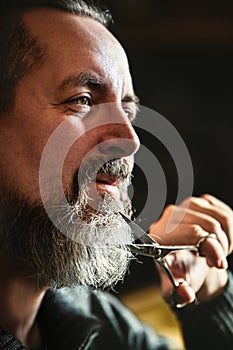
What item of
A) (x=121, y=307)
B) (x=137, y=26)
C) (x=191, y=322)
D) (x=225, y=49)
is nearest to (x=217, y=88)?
(x=225, y=49)

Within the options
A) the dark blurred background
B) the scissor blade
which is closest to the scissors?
the scissor blade

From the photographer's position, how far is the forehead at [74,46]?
0.59m

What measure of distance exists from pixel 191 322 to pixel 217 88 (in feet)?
2.15

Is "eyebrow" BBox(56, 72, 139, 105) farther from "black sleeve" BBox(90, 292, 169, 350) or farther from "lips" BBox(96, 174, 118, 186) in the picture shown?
"black sleeve" BBox(90, 292, 169, 350)

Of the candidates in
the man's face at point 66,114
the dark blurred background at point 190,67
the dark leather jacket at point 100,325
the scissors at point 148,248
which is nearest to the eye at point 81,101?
the man's face at point 66,114

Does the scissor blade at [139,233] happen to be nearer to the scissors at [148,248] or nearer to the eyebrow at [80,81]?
the scissors at [148,248]

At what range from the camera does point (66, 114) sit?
591 mm

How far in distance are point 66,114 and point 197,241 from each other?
19cm

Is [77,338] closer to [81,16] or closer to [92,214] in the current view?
[92,214]

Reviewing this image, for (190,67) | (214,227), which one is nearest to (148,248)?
(214,227)

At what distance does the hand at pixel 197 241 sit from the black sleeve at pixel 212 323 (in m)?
0.01

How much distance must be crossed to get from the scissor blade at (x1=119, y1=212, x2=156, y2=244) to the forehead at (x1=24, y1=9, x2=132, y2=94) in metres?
0.13

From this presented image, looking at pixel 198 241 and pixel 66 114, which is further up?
pixel 66 114

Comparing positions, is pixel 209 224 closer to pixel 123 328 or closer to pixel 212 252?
pixel 212 252
